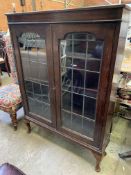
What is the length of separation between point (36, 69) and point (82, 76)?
497mm

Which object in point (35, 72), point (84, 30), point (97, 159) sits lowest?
point (97, 159)

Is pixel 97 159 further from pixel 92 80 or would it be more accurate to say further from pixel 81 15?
pixel 81 15

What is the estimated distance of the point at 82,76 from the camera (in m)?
1.10

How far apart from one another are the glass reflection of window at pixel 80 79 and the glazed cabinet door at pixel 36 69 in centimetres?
14

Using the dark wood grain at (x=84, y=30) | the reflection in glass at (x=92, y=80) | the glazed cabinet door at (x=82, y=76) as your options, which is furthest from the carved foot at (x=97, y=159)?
the reflection in glass at (x=92, y=80)

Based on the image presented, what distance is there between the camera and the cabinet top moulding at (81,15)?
771 mm

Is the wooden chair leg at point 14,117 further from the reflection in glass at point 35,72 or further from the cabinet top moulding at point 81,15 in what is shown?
the cabinet top moulding at point 81,15

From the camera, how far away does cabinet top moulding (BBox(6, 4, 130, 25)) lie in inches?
30.3

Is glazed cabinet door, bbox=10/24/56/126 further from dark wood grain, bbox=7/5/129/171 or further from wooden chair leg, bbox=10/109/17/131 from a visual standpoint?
wooden chair leg, bbox=10/109/17/131

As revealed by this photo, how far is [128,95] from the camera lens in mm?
1490

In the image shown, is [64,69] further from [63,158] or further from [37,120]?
[63,158]

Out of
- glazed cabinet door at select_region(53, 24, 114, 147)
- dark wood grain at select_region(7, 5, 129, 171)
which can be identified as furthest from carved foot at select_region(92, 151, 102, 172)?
glazed cabinet door at select_region(53, 24, 114, 147)

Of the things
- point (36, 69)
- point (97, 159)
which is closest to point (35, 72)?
point (36, 69)

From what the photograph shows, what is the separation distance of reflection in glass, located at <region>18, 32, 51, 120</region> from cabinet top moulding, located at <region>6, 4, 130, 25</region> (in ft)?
0.45
